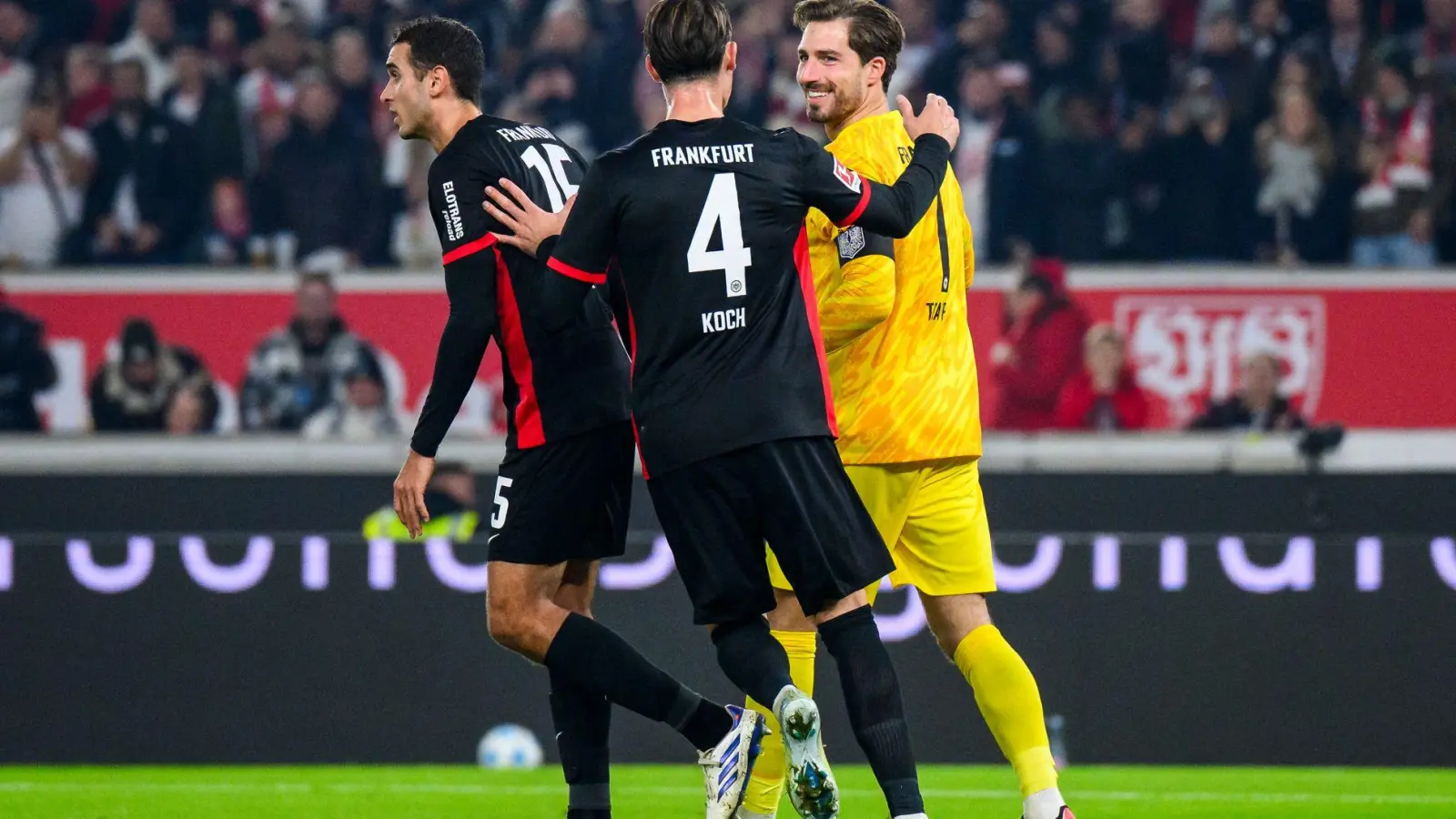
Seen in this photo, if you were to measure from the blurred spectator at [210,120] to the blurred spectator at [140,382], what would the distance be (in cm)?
118

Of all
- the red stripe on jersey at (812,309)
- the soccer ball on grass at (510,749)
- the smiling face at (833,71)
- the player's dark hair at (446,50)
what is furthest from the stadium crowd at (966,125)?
the red stripe on jersey at (812,309)

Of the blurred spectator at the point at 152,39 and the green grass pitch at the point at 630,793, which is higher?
the blurred spectator at the point at 152,39

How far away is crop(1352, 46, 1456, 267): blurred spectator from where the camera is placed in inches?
435

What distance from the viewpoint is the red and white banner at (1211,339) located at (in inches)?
422

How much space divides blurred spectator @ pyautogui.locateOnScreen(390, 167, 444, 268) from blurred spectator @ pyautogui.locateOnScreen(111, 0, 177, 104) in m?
1.80

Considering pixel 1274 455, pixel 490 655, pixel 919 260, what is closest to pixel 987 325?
pixel 1274 455

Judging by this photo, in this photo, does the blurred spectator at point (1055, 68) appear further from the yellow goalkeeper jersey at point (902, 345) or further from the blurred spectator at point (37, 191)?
the yellow goalkeeper jersey at point (902, 345)

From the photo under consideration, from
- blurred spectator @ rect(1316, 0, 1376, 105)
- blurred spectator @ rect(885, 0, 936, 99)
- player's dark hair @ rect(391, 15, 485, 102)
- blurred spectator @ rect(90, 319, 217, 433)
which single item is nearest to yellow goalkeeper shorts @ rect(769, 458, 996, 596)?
player's dark hair @ rect(391, 15, 485, 102)

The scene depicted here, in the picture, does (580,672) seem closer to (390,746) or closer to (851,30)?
(851,30)

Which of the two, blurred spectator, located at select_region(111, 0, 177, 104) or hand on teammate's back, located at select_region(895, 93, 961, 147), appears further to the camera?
blurred spectator, located at select_region(111, 0, 177, 104)

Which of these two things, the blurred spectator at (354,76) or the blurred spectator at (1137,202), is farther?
the blurred spectator at (354,76)

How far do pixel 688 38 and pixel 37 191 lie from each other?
A: 8.19 meters

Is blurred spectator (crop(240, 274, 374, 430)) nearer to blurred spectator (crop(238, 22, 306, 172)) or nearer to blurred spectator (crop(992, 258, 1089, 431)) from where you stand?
blurred spectator (crop(238, 22, 306, 172))

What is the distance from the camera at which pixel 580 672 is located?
466cm
